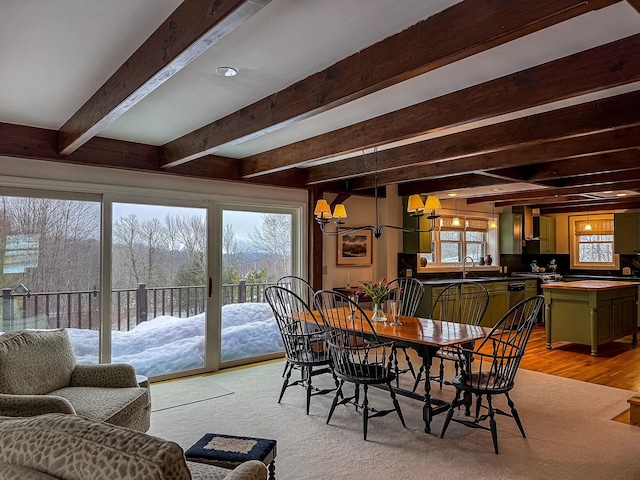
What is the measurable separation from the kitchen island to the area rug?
4686 millimetres

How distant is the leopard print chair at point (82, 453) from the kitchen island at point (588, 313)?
20.4 ft

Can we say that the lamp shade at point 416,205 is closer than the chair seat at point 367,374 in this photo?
No

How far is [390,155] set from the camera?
15.9ft

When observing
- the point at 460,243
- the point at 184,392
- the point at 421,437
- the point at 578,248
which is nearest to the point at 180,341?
the point at 184,392

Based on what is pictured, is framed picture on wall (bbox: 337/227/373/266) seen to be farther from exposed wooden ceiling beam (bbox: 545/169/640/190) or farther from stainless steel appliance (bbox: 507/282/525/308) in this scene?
stainless steel appliance (bbox: 507/282/525/308)

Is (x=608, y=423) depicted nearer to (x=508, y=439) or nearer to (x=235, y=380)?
(x=508, y=439)

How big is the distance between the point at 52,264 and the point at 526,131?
4.29 metres

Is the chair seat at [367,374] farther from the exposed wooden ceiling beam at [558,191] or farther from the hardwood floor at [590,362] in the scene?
the exposed wooden ceiling beam at [558,191]

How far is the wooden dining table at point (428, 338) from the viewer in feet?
10.9

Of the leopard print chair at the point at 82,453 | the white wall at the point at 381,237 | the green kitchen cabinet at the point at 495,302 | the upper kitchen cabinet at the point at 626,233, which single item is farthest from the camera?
the upper kitchen cabinet at the point at 626,233

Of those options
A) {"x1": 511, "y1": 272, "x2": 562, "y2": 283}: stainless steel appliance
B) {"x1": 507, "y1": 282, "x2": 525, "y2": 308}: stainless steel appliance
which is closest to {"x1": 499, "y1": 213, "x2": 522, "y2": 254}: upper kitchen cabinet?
{"x1": 511, "y1": 272, "x2": 562, "y2": 283}: stainless steel appliance

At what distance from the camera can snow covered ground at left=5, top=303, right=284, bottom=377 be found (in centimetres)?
459

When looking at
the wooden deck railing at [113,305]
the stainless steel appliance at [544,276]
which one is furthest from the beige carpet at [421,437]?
the stainless steel appliance at [544,276]

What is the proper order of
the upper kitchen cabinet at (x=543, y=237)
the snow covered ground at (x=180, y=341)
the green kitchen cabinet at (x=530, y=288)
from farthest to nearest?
the upper kitchen cabinet at (x=543, y=237) < the green kitchen cabinet at (x=530, y=288) < the snow covered ground at (x=180, y=341)
